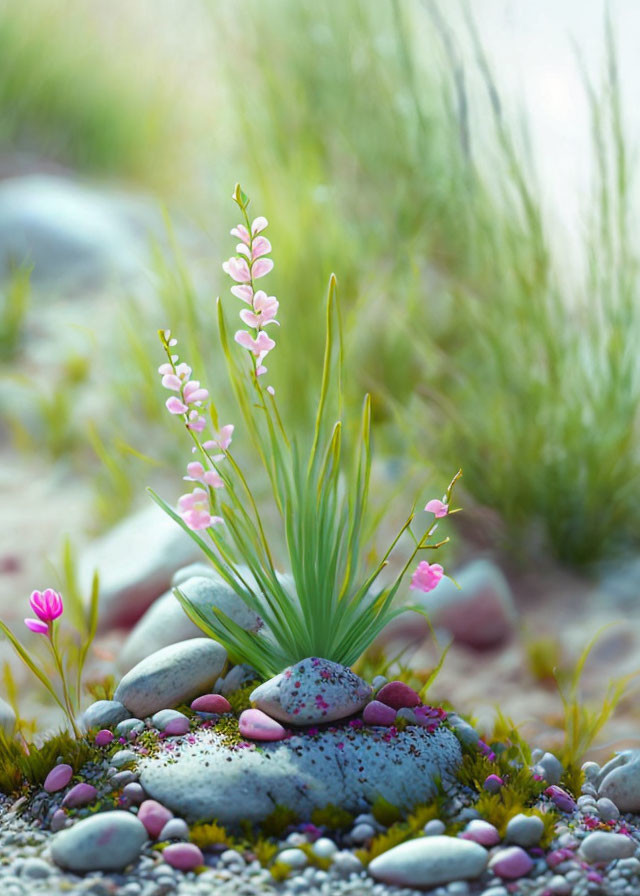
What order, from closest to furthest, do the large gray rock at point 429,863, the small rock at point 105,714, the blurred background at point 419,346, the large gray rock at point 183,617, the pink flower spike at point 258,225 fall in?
the large gray rock at point 429,863
the pink flower spike at point 258,225
the small rock at point 105,714
the large gray rock at point 183,617
the blurred background at point 419,346

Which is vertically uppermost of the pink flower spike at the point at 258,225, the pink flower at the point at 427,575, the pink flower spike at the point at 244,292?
the pink flower spike at the point at 258,225

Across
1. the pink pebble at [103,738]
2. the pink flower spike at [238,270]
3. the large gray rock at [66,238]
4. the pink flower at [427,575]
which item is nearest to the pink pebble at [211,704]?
the pink pebble at [103,738]

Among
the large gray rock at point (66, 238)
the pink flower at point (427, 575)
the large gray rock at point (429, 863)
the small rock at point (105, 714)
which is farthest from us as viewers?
the large gray rock at point (66, 238)

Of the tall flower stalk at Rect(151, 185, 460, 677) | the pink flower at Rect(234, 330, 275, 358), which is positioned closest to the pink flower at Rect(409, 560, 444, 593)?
the tall flower stalk at Rect(151, 185, 460, 677)

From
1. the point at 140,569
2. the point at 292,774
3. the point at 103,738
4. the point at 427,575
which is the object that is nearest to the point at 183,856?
the point at 292,774

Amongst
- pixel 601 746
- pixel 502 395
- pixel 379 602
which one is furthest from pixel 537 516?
pixel 379 602

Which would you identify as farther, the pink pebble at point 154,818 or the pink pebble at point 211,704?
the pink pebble at point 211,704

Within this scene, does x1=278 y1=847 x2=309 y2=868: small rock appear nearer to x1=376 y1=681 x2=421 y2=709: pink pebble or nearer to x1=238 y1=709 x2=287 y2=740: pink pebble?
x1=238 y1=709 x2=287 y2=740: pink pebble

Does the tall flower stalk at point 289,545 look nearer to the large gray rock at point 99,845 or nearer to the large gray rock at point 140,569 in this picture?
the large gray rock at point 99,845
